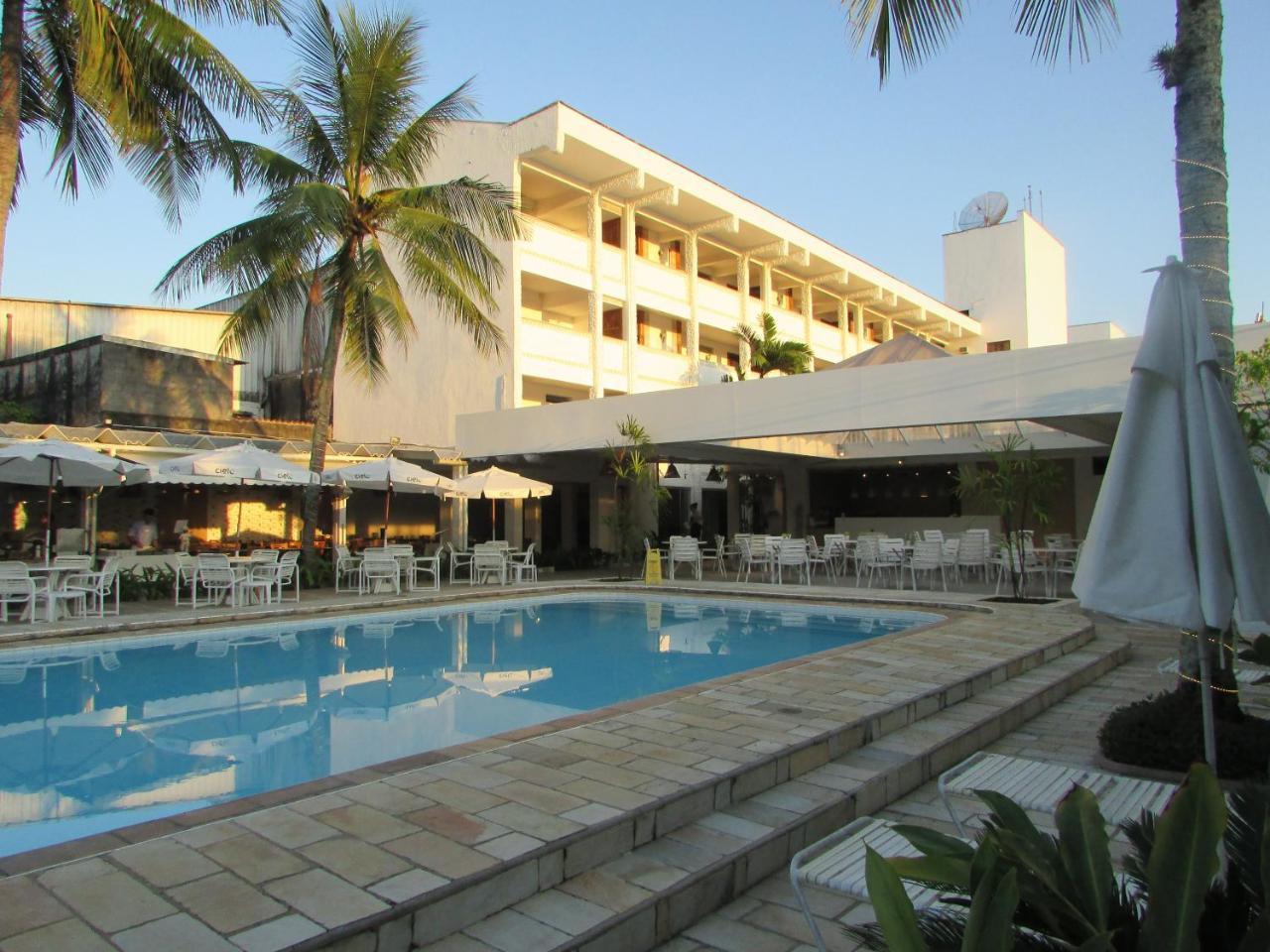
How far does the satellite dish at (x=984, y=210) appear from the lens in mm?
39125

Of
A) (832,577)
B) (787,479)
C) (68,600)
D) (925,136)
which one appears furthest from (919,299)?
(68,600)

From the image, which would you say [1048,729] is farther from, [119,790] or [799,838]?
[119,790]

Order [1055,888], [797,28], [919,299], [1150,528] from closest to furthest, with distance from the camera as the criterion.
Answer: [1055,888]
[1150,528]
[797,28]
[919,299]

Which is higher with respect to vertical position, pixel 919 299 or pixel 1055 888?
pixel 919 299

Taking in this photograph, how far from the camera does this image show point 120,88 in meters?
9.45

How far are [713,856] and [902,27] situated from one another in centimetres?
563

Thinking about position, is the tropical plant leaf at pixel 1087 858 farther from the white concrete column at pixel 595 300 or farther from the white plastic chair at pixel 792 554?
the white concrete column at pixel 595 300

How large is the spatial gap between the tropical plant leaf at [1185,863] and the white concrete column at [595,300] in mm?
20633

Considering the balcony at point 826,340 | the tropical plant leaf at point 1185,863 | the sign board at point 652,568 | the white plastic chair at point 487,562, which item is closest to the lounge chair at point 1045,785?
the tropical plant leaf at point 1185,863

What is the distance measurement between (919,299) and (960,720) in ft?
105

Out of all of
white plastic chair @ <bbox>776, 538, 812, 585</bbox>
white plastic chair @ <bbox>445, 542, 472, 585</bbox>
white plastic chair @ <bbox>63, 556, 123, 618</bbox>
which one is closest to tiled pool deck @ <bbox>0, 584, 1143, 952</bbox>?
white plastic chair @ <bbox>63, 556, 123, 618</bbox>

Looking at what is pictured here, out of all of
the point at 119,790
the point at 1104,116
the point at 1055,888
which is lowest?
the point at 119,790

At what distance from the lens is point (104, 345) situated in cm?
1819

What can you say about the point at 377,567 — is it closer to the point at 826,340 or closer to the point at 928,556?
the point at 928,556
